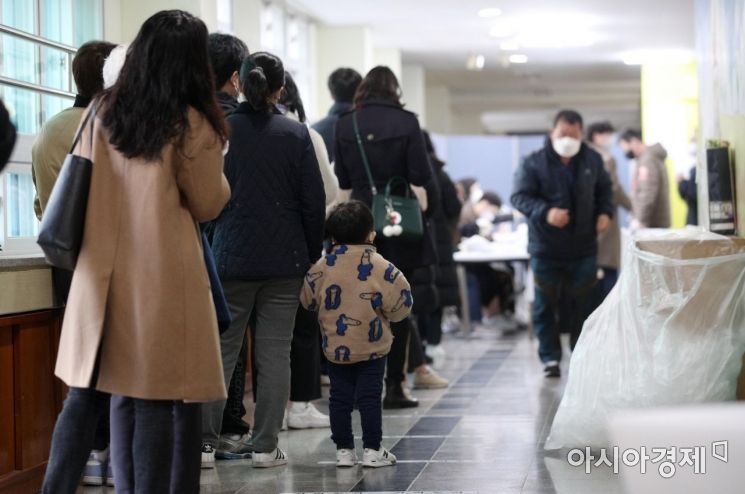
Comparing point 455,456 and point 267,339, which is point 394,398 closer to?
point 455,456

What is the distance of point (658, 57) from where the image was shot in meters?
14.7

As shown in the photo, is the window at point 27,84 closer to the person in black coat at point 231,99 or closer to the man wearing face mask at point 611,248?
the person in black coat at point 231,99

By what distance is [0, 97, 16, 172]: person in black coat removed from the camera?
281 centimetres

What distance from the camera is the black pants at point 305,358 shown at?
16.5 ft

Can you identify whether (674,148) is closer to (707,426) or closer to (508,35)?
(508,35)

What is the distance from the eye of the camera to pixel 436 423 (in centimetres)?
529

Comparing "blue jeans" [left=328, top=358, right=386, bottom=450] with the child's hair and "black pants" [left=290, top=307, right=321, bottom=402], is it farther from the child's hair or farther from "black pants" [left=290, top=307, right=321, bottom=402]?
"black pants" [left=290, top=307, right=321, bottom=402]

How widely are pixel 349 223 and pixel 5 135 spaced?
1.64 metres

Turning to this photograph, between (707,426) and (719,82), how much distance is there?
4.27 m

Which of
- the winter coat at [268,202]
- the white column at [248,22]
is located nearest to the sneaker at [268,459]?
the winter coat at [268,202]

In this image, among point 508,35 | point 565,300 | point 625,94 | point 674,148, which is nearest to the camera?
point 565,300

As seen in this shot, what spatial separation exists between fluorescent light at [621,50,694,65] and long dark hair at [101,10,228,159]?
11.7 metres

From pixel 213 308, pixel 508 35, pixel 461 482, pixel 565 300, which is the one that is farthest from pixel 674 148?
pixel 213 308

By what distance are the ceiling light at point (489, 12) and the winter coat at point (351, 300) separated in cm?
678
